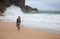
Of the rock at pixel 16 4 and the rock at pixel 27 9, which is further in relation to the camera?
the rock at pixel 16 4

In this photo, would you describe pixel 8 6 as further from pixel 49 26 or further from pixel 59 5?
pixel 59 5

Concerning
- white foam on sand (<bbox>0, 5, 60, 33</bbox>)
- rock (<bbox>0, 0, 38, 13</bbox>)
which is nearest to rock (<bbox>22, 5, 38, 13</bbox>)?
rock (<bbox>0, 0, 38, 13</bbox>)

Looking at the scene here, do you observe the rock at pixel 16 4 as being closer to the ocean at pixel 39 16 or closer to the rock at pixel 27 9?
the rock at pixel 27 9

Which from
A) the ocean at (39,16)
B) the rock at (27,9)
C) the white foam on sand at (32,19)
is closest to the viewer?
the ocean at (39,16)

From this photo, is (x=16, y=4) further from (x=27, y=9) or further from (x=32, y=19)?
(x=32, y=19)

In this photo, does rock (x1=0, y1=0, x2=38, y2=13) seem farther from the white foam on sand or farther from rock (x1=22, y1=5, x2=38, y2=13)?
the white foam on sand

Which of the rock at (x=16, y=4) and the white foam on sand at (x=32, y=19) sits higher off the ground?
the rock at (x=16, y=4)

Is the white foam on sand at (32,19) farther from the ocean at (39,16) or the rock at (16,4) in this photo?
the rock at (16,4)

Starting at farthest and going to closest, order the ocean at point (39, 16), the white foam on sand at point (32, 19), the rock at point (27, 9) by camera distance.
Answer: the white foam on sand at point (32, 19)
the rock at point (27, 9)
the ocean at point (39, 16)

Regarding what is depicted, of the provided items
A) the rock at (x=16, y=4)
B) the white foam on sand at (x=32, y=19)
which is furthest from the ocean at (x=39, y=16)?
the rock at (x=16, y=4)

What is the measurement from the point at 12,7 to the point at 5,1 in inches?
21.0

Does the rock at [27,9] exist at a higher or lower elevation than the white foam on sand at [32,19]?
higher

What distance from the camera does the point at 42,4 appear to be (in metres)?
4.99

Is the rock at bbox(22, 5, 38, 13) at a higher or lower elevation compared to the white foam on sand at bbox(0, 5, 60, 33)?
higher
